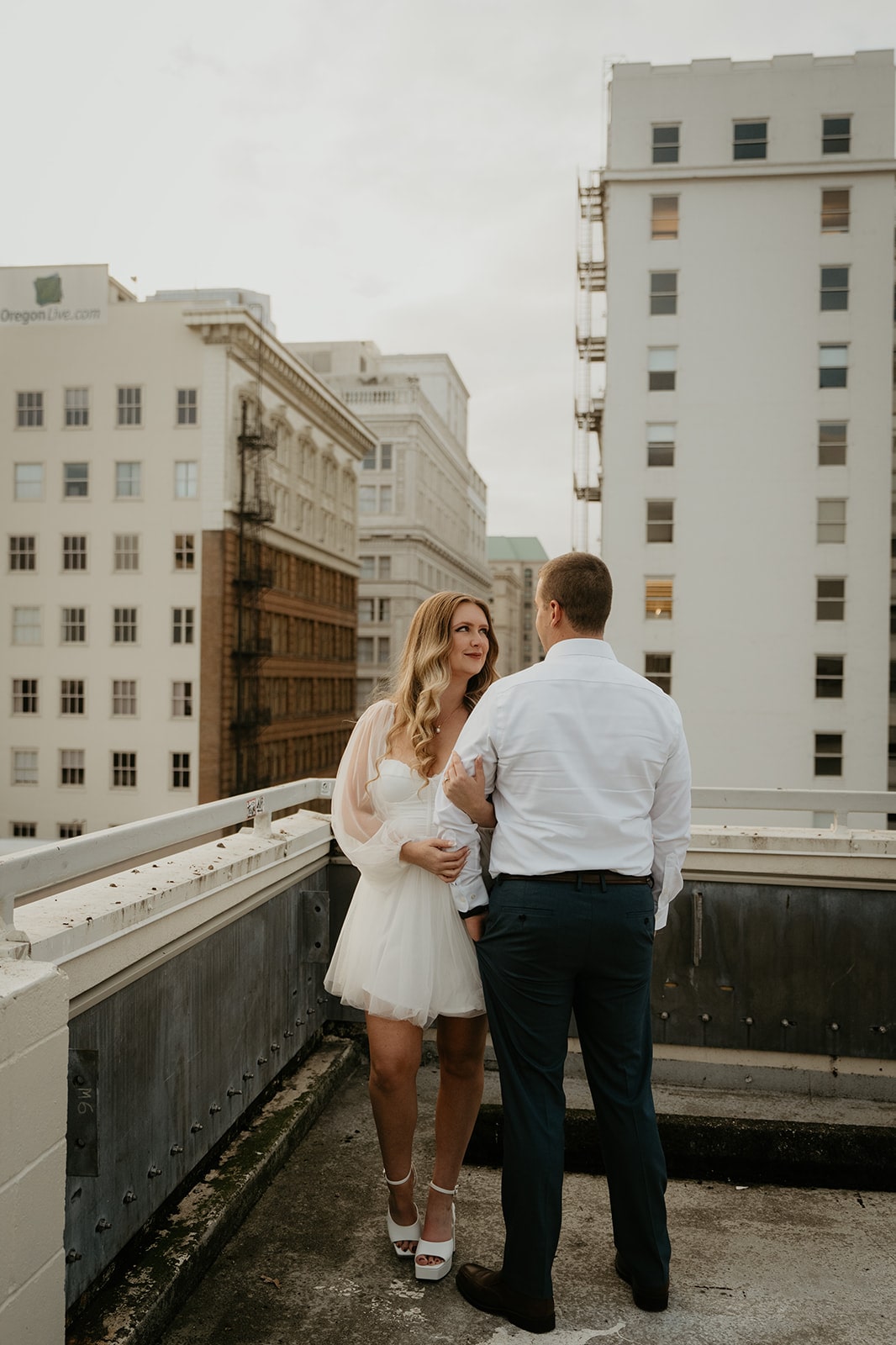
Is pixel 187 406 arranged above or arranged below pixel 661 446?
above

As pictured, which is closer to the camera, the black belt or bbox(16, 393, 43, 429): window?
the black belt

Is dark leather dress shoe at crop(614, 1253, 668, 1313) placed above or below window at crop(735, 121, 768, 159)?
below

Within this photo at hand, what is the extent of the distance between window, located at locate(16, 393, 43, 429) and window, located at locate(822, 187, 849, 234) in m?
34.2

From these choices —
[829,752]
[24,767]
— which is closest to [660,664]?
[829,752]

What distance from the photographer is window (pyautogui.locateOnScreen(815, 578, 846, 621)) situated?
133 ft

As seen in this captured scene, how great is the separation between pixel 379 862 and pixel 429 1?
10.6 meters

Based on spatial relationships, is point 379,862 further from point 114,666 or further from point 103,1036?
point 114,666

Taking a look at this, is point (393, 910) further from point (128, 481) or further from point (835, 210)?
point (835, 210)

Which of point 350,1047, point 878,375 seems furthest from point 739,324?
point 350,1047

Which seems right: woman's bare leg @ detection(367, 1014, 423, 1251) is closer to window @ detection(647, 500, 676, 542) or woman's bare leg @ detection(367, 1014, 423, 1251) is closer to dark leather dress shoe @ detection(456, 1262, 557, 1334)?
dark leather dress shoe @ detection(456, 1262, 557, 1334)

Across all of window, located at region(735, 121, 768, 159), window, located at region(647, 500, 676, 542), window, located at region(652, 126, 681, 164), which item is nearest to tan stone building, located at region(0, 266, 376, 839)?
window, located at region(647, 500, 676, 542)

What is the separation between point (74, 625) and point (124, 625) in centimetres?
249

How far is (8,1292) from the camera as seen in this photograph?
7.22 feet

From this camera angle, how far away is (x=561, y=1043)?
302cm
